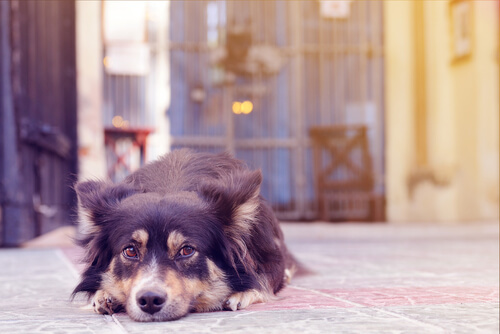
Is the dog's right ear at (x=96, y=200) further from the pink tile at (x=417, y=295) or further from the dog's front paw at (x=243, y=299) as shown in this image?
the pink tile at (x=417, y=295)

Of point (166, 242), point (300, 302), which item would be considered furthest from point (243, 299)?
point (166, 242)

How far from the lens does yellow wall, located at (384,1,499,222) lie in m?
11.7

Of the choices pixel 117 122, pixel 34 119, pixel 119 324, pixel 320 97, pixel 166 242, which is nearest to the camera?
pixel 119 324

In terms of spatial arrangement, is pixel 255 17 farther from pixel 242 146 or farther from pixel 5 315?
pixel 5 315

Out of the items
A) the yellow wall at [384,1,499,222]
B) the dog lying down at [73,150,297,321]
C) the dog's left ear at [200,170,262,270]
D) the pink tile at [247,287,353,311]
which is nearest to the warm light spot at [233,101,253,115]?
the yellow wall at [384,1,499,222]

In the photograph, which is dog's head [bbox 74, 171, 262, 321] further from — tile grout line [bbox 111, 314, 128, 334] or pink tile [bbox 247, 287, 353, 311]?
pink tile [bbox 247, 287, 353, 311]

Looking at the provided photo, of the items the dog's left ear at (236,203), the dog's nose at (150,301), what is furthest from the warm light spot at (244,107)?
the dog's nose at (150,301)

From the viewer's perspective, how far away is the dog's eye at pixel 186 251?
9.03ft

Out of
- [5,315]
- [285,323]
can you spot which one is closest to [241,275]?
[285,323]

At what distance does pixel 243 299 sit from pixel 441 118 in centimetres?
1057

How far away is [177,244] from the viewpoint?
8.95ft

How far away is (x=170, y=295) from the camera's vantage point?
2.51 metres

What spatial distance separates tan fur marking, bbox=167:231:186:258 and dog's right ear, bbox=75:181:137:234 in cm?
43

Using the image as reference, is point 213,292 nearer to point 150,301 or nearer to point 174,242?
point 174,242
